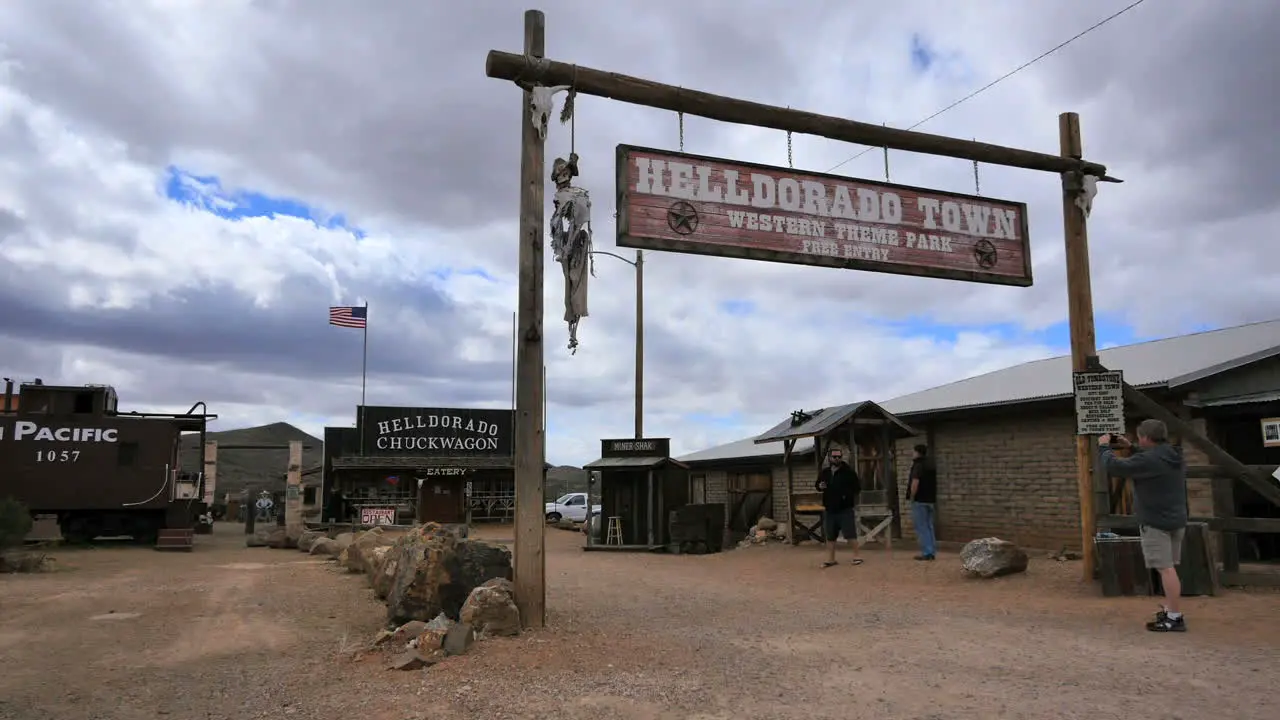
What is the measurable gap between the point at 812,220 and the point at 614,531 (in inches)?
466

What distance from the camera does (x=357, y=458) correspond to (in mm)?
32312

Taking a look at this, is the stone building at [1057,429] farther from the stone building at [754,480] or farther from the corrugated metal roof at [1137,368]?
the stone building at [754,480]

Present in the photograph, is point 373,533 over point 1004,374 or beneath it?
beneath

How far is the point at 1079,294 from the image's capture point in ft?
34.5

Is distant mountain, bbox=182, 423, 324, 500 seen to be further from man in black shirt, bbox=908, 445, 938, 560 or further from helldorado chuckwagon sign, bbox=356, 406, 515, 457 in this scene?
man in black shirt, bbox=908, 445, 938, 560

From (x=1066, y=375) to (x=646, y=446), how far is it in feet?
28.4

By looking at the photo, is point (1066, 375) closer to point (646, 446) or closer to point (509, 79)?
point (646, 446)

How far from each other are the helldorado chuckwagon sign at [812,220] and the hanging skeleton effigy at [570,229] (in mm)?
438

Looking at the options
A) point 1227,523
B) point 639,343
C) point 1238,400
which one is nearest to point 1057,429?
point 1238,400

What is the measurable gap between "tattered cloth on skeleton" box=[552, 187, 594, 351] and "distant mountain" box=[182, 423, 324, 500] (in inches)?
1813

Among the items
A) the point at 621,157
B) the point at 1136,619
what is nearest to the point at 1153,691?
the point at 1136,619

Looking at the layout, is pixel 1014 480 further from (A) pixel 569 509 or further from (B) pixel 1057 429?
(A) pixel 569 509

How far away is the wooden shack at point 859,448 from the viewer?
50.9 ft

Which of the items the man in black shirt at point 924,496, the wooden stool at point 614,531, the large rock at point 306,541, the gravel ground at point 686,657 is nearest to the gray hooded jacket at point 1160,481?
the gravel ground at point 686,657
